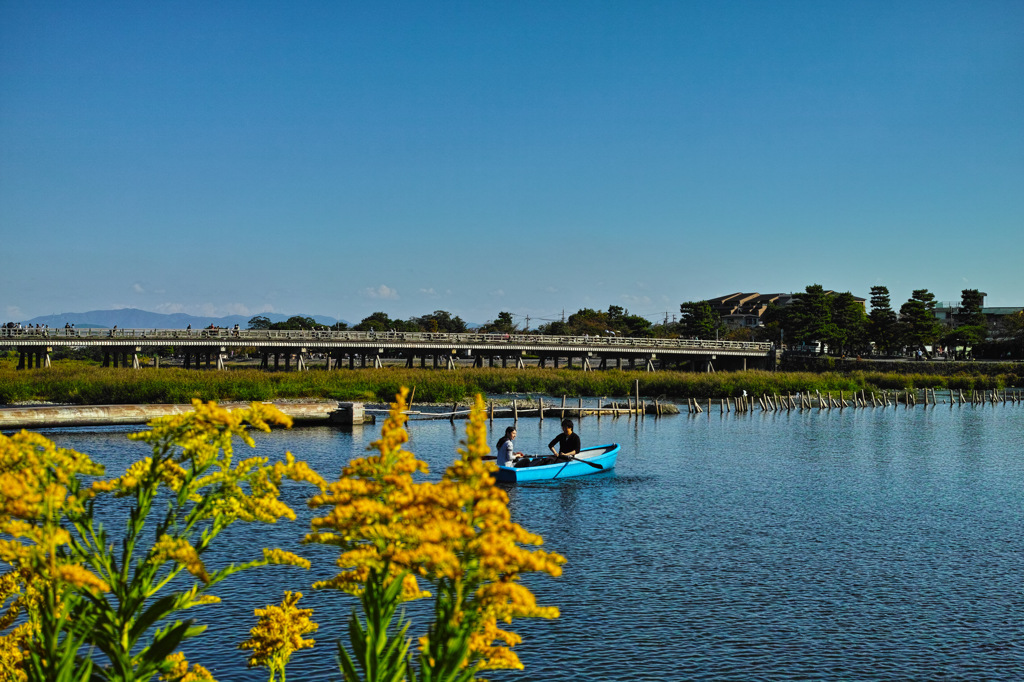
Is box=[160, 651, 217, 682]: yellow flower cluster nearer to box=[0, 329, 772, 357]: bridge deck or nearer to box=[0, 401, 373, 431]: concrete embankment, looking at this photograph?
box=[0, 401, 373, 431]: concrete embankment

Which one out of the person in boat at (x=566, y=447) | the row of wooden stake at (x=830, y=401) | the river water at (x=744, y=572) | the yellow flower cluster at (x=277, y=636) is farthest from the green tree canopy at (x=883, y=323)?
the yellow flower cluster at (x=277, y=636)

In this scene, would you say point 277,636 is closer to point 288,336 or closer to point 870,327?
point 288,336

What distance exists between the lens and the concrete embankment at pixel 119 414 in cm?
Result: 3991

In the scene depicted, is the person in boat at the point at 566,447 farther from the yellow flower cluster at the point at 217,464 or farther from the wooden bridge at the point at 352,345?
the wooden bridge at the point at 352,345

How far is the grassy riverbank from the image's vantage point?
51031mm

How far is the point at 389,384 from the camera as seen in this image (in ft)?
195

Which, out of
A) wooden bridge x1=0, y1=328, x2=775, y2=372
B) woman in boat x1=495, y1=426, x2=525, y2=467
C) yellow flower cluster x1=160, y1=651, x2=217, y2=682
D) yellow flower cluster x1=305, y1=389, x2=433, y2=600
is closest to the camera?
yellow flower cluster x1=305, y1=389, x2=433, y2=600

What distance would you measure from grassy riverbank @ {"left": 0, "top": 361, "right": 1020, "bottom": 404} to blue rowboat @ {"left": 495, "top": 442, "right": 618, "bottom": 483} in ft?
76.2

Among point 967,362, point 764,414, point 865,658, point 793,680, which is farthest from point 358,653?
point 967,362

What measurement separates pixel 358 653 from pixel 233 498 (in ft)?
4.85

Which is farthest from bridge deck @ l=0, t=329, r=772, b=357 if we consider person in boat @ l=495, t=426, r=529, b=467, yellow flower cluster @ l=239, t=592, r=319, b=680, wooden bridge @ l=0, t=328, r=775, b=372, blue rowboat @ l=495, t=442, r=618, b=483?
yellow flower cluster @ l=239, t=592, r=319, b=680

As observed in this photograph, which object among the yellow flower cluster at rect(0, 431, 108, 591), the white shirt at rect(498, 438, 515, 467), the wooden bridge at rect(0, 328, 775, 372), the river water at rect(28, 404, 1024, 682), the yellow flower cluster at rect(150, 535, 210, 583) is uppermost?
the wooden bridge at rect(0, 328, 775, 372)

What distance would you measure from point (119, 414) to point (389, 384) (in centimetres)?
2030

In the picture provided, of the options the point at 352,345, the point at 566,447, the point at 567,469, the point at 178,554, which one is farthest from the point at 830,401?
the point at 178,554
